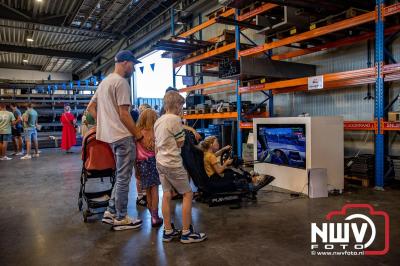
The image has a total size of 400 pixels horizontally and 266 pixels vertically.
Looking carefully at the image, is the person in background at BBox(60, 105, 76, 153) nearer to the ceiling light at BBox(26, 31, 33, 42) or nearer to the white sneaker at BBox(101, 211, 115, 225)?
the ceiling light at BBox(26, 31, 33, 42)

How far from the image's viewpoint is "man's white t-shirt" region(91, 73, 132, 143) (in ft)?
11.1

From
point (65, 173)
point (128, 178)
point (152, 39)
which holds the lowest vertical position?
point (65, 173)

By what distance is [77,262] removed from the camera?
2.74 m

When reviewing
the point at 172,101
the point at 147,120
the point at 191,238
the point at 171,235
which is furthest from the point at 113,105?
the point at 191,238

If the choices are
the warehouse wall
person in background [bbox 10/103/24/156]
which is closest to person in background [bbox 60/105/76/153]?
person in background [bbox 10/103/24/156]

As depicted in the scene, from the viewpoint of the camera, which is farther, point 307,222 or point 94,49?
point 94,49

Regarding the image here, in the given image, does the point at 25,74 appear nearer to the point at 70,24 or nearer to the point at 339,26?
the point at 70,24

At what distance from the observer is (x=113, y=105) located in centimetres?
344

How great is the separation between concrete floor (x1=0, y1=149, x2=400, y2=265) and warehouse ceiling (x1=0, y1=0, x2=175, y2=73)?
9.09m

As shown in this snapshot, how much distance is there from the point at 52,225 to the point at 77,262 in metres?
1.27

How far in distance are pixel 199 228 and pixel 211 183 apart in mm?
893

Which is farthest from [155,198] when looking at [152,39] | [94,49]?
[94,49]

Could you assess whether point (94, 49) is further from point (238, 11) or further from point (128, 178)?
point (128, 178)

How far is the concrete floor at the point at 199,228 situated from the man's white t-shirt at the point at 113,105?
3.66 feet
